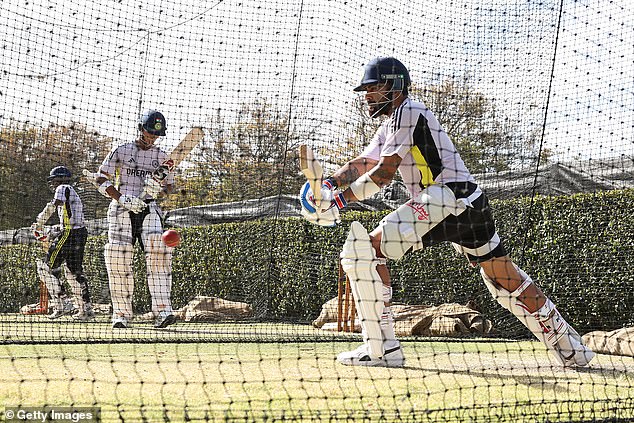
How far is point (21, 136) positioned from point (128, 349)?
4.50 meters

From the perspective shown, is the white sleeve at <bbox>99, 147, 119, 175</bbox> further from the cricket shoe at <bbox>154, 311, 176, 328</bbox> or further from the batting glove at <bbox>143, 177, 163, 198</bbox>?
the cricket shoe at <bbox>154, 311, 176, 328</bbox>

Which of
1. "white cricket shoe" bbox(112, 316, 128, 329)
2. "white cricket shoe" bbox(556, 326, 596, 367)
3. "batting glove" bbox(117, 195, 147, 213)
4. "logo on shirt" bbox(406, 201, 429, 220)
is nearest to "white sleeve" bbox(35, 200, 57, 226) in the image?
"batting glove" bbox(117, 195, 147, 213)

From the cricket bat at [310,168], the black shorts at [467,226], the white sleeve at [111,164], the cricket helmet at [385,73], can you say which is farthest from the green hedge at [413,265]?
the cricket bat at [310,168]

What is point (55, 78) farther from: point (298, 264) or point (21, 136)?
point (298, 264)

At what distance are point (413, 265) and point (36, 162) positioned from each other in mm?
5497

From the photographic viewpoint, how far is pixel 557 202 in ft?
27.5

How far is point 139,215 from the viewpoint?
8.02m

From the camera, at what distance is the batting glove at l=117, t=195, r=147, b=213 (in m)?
7.82

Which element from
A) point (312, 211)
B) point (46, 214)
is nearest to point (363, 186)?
point (312, 211)

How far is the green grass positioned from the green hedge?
212cm

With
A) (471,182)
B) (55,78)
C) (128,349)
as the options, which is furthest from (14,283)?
(471,182)

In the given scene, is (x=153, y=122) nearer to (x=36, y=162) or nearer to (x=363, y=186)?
(x=363, y=186)

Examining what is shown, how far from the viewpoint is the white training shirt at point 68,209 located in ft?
33.4

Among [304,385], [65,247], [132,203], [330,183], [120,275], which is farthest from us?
[65,247]
